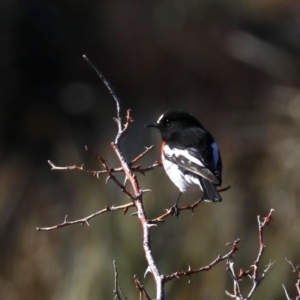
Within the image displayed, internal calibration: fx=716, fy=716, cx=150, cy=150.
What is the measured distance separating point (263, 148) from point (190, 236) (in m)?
3.02

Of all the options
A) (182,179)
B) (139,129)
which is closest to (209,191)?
(182,179)

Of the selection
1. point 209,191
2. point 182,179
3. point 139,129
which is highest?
point 209,191

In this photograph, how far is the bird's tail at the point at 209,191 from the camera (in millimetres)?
3082

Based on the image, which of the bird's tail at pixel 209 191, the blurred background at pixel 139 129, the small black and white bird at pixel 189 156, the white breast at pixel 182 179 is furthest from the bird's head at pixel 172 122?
the blurred background at pixel 139 129

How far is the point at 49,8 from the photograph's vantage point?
10688 millimetres

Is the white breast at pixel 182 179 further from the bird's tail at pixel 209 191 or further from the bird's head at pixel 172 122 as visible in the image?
the bird's head at pixel 172 122

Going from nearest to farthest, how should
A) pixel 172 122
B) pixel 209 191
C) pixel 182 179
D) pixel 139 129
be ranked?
1. pixel 209 191
2. pixel 182 179
3. pixel 172 122
4. pixel 139 129

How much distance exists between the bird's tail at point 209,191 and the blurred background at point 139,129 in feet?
4.00

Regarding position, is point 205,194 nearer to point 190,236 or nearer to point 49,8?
point 190,236

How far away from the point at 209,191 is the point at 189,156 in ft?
1.19

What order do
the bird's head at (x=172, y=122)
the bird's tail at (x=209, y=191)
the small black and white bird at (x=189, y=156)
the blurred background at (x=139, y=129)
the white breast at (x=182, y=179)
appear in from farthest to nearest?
the blurred background at (x=139, y=129)
the bird's head at (x=172, y=122)
the white breast at (x=182, y=179)
the small black and white bird at (x=189, y=156)
the bird's tail at (x=209, y=191)

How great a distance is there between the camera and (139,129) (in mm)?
9219

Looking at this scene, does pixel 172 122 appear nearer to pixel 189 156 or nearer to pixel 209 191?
pixel 189 156

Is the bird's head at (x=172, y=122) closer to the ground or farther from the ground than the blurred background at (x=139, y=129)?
farther from the ground
